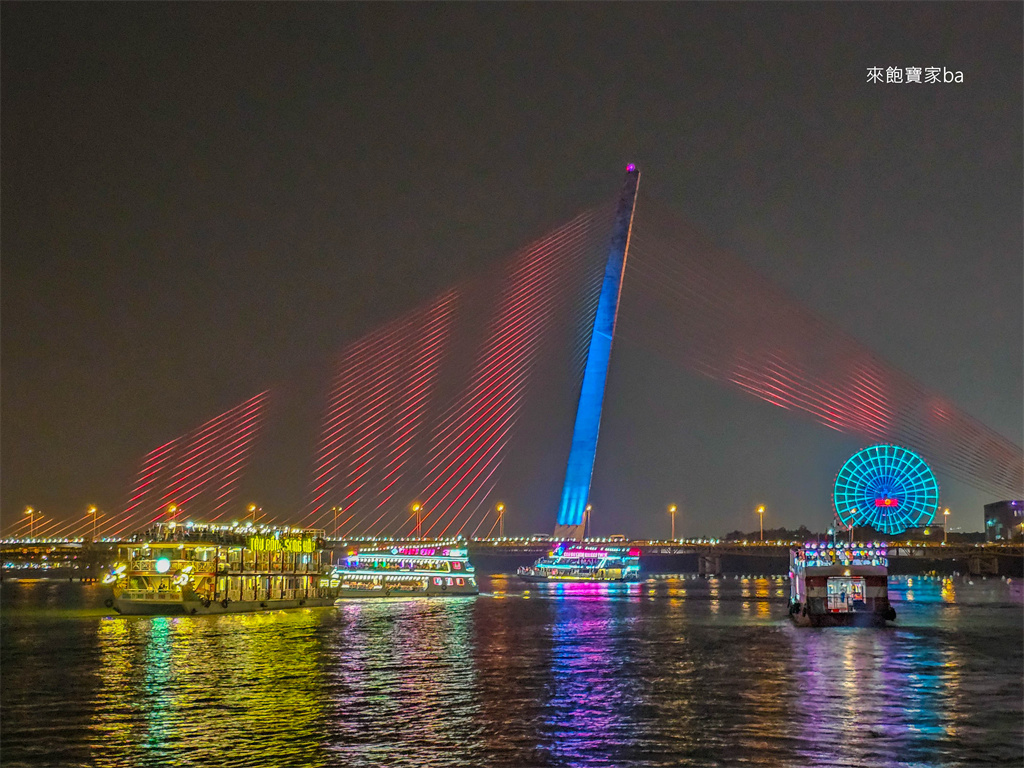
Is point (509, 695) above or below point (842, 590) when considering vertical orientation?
below

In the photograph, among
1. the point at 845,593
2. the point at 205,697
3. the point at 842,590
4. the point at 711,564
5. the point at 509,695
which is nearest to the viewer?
the point at 205,697

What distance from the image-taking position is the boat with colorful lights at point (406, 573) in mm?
78500

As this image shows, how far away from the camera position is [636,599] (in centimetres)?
7656

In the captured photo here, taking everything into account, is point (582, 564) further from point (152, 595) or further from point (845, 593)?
point (845, 593)

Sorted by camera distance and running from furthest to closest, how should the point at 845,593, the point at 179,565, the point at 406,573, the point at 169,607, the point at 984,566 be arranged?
the point at 984,566 → the point at 406,573 → the point at 179,565 → the point at 169,607 → the point at 845,593

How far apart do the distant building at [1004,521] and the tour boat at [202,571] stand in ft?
358

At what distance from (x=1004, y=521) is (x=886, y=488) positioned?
170ft

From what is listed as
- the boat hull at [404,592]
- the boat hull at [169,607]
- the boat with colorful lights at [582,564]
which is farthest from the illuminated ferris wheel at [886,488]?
the boat hull at [169,607]

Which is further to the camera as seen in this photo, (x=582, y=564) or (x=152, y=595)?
(x=582, y=564)

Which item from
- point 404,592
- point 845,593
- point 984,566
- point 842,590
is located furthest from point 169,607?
point 984,566

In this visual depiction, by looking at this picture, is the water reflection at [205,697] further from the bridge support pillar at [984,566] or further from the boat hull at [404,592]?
the bridge support pillar at [984,566]

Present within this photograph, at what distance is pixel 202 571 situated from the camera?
56500mm

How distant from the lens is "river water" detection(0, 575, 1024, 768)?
63.1 ft

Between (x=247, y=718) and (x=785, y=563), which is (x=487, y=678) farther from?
(x=785, y=563)
